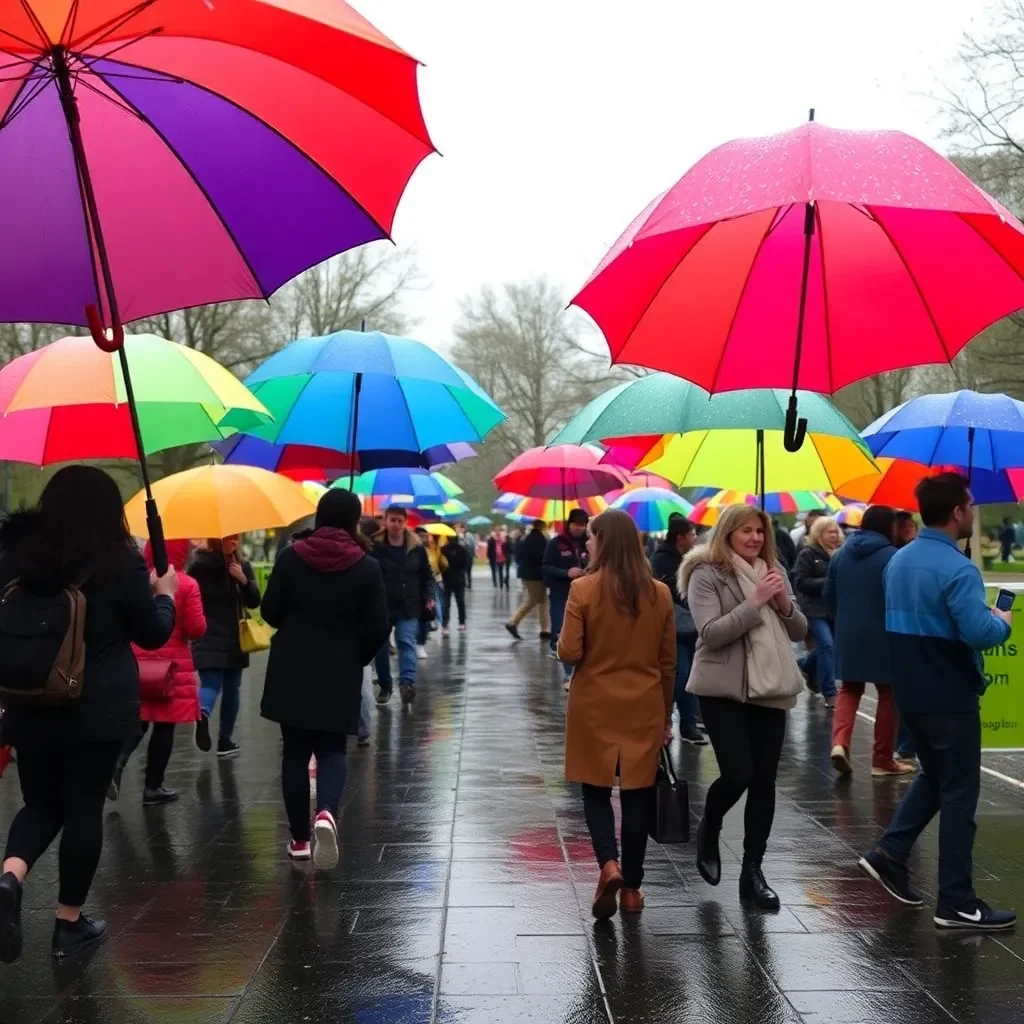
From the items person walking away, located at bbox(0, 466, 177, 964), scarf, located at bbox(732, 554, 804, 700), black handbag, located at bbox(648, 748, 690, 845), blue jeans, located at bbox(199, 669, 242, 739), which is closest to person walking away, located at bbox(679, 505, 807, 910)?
scarf, located at bbox(732, 554, 804, 700)

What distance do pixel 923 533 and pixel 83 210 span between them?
139 inches

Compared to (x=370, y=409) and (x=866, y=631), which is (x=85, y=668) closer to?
(x=370, y=409)

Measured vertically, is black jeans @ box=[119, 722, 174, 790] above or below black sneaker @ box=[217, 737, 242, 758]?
above

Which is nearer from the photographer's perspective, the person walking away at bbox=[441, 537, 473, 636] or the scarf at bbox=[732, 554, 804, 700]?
the scarf at bbox=[732, 554, 804, 700]

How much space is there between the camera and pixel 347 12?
14.0 feet

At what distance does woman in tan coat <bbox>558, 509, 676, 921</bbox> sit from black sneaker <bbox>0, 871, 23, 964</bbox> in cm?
223

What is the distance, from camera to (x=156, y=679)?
27.7 ft

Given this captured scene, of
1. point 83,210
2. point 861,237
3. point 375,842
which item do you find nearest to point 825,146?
point 861,237

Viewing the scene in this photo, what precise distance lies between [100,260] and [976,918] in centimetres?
413

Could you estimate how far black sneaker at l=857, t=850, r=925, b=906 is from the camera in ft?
20.2

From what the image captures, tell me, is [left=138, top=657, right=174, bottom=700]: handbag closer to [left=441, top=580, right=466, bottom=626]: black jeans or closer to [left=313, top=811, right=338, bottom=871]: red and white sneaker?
[left=313, top=811, right=338, bottom=871]: red and white sneaker

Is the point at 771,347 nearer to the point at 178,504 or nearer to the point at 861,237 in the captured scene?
the point at 861,237

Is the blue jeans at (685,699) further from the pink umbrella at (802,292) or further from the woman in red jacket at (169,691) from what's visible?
the pink umbrella at (802,292)

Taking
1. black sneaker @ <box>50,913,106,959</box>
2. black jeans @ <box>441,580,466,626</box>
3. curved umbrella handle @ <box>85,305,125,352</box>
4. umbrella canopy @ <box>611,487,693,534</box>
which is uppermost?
curved umbrella handle @ <box>85,305,125,352</box>
